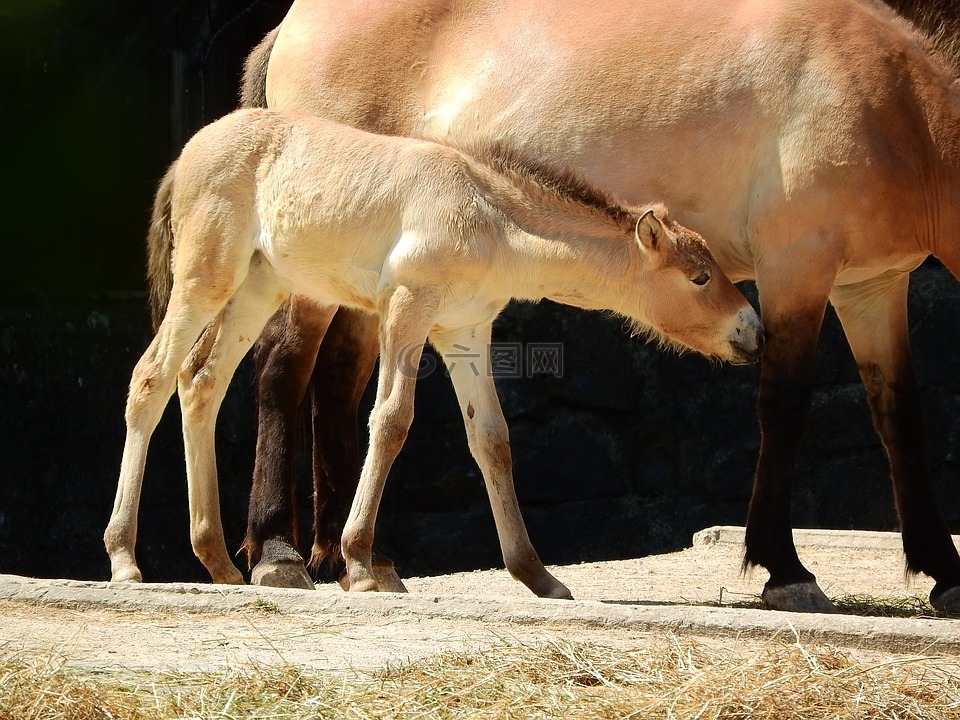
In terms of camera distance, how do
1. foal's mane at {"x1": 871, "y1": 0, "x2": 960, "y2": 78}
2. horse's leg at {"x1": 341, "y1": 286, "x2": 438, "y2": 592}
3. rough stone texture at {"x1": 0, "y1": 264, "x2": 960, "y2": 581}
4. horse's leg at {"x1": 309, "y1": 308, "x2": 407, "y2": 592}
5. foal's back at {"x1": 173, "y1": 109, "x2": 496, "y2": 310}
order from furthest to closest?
1. rough stone texture at {"x1": 0, "y1": 264, "x2": 960, "y2": 581}
2. horse's leg at {"x1": 309, "y1": 308, "x2": 407, "y2": 592}
3. foal's mane at {"x1": 871, "y1": 0, "x2": 960, "y2": 78}
4. foal's back at {"x1": 173, "y1": 109, "x2": 496, "y2": 310}
5. horse's leg at {"x1": 341, "y1": 286, "x2": 438, "y2": 592}

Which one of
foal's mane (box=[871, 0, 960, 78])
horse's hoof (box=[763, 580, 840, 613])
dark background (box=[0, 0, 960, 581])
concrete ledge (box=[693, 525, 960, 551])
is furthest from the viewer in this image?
dark background (box=[0, 0, 960, 581])

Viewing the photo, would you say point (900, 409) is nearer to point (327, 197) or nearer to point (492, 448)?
point (492, 448)

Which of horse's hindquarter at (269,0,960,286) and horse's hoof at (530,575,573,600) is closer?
horse's hoof at (530,575,573,600)

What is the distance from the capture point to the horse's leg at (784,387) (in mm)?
5602

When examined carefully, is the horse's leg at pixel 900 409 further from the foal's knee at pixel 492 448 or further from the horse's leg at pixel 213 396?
the horse's leg at pixel 213 396

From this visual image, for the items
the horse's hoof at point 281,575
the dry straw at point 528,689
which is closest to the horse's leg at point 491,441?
the horse's hoof at point 281,575

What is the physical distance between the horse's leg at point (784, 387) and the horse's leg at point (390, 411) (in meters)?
1.51

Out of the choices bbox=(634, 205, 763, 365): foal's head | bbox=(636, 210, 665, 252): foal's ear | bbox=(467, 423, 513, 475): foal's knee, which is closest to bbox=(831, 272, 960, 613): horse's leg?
bbox=(634, 205, 763, 365): foal's head

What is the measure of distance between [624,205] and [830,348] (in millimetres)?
5029

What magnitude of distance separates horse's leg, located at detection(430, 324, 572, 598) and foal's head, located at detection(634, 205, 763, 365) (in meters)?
0.70

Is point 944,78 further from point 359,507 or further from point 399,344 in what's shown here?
point 359,507

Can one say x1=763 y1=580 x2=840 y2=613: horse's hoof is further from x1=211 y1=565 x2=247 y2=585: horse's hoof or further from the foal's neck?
x1=211 y1=565 x2=247 y2=585: horse's hoof

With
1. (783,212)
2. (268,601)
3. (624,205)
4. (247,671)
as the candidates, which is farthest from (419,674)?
(783,212)

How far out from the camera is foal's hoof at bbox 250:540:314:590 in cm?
571
